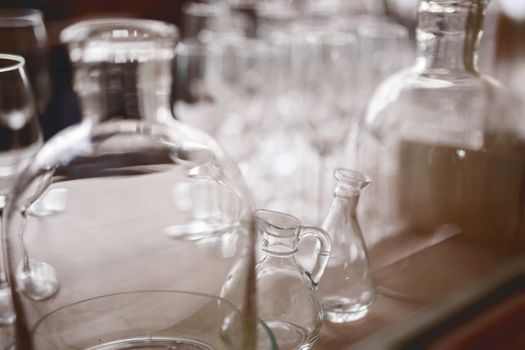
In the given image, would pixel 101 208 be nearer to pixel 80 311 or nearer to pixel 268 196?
A: pixel 80 311

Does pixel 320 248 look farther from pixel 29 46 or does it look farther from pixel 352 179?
pixel 29 46

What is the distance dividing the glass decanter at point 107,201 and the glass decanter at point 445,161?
0.57 ft

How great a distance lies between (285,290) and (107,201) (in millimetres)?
175

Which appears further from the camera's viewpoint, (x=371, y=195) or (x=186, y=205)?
(x=371, y=195)

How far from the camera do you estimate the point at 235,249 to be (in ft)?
1.74

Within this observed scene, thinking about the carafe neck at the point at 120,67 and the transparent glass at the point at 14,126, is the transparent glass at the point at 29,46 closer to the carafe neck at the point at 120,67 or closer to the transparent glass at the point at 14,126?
the transparent glass at the point at 14,126

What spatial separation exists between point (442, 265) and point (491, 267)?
0.06 metres

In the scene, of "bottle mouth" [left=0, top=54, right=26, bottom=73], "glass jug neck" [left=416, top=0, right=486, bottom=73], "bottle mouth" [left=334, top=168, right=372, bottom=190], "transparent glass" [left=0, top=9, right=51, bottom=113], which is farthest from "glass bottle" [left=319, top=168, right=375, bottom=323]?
"transparent glass" [left=0, top=9, right=51, bottom=113]

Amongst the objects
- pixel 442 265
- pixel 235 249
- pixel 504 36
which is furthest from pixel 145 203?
pixel 504 36

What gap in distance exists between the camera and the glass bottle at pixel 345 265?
0.55m

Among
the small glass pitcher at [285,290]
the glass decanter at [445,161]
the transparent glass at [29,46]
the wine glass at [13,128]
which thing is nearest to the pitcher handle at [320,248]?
the small glass pitcher at [285,290]

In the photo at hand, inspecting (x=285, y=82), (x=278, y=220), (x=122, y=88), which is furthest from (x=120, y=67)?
(x=285, y=82)

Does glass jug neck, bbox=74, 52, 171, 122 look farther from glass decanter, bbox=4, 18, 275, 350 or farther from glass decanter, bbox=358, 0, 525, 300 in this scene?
glass decanter, bbox=358, 0, 525, 300

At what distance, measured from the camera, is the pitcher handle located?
1.63ft
